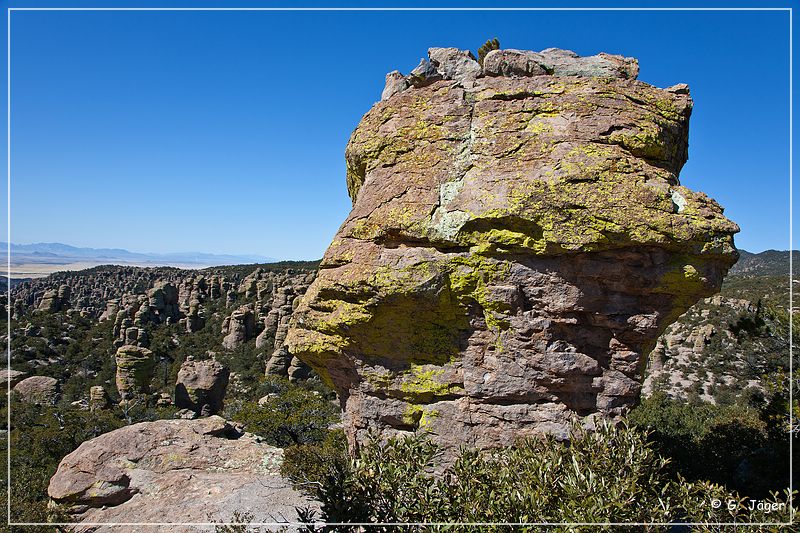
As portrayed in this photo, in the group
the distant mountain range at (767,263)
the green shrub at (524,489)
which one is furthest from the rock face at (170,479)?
the distant mountain range at (767,263)

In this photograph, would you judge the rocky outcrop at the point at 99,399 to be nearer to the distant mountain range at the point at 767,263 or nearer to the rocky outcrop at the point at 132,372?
the rocky outcrop at the point at 132,372

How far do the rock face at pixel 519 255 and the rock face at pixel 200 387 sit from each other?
29416mm

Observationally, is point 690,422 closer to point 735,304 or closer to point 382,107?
point 382,107

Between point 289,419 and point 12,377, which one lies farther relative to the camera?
point 12,377

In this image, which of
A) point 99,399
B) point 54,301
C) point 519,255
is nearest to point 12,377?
point 99,399

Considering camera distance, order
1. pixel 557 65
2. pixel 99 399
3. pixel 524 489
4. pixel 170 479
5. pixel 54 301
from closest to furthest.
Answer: pixel 524 489 → pixel 557 65 → pixel 170 479 → pixel 99 399 → pixel 54 301

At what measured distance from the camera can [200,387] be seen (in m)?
34.1

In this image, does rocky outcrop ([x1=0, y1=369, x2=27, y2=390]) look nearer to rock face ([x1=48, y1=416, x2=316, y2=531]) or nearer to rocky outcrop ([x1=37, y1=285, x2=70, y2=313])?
rocky outcrop ([x1=37, y1=285, x2=70, y2=313])

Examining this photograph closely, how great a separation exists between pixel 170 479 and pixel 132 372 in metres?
30.6

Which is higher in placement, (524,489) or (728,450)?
(524,489)

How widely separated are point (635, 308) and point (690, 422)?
13.8 m

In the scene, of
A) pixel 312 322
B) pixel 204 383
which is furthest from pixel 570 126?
pixel 204 383

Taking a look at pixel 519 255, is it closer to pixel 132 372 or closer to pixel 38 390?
pixel 132 372

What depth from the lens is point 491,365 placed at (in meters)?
7.89
